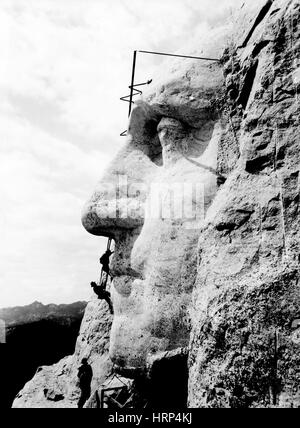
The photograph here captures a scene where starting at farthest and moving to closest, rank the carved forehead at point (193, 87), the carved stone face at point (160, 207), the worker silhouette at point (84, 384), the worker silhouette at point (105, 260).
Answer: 1. the worker silhouette at point (84, 384)
2. the worker silhouette at point (105, 260)
3. the carved forehead at point (193, 87)
4. the carved stone face at point (160, 207)

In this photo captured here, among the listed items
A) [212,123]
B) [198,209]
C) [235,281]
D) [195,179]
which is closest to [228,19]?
[212,123]

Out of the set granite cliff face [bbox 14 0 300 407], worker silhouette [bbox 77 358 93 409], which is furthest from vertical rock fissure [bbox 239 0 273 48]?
worker silhouette [bbox 77 358 93 409]

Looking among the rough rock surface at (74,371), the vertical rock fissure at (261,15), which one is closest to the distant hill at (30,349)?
the rough rock surface at (74,371)

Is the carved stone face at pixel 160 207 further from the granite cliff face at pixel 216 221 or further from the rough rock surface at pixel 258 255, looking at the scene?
the rough rock surface at pixel 258 255

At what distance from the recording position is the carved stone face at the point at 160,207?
329 cm

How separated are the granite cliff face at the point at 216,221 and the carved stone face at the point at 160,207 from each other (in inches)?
0.4

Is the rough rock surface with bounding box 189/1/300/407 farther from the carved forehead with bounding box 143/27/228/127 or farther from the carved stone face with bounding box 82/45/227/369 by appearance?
the carved forehead with bounding box 143/27/228/127

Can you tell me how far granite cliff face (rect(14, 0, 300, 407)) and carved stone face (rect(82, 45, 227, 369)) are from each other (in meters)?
0.01

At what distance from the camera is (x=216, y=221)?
2828 millimetres

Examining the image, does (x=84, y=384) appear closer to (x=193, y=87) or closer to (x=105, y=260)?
(x=105, y=260)

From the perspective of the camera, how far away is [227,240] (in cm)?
273

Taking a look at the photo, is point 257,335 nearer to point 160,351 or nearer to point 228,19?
point 160,351

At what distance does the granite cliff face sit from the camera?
7.79 feet
